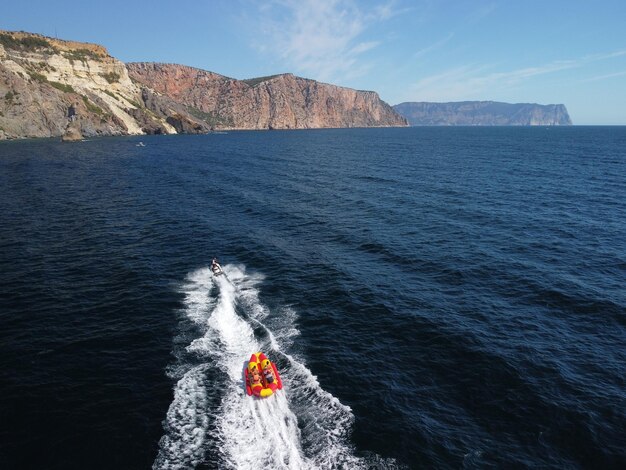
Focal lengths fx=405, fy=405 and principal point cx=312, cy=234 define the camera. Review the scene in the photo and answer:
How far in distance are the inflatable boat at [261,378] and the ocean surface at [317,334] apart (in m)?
0.73

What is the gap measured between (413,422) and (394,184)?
7883cm

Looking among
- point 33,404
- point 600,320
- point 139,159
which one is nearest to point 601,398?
point 600,320

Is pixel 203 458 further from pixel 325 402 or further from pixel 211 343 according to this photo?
pixel 211 343

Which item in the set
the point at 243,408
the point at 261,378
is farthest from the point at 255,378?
the point at 243,408

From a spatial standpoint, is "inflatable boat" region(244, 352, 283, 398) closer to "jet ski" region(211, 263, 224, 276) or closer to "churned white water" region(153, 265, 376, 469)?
"churned white water" region(153, 265, 376, 469)

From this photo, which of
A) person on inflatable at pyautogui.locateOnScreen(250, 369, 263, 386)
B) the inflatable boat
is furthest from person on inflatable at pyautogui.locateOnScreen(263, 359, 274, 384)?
person on inflatable at pyautogui.locateOnScreen(250, 369, 263, 386)

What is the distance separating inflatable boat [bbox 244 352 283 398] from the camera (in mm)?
29047

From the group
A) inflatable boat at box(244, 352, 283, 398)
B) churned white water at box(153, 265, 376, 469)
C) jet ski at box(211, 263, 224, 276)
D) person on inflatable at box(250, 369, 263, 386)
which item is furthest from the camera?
jet ski at box(211, 263, 224, 276)

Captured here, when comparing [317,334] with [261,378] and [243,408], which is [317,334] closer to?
[261,378]

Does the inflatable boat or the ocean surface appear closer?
the ocean surface

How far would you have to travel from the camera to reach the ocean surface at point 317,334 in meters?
25.4

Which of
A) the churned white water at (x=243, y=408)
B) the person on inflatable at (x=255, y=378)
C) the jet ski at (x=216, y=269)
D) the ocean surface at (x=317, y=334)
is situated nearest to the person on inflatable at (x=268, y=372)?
the person on inflatable at (x=255, y=378)

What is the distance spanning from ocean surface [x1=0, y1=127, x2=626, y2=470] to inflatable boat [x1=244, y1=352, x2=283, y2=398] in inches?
28.9

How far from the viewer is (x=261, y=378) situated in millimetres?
29828
